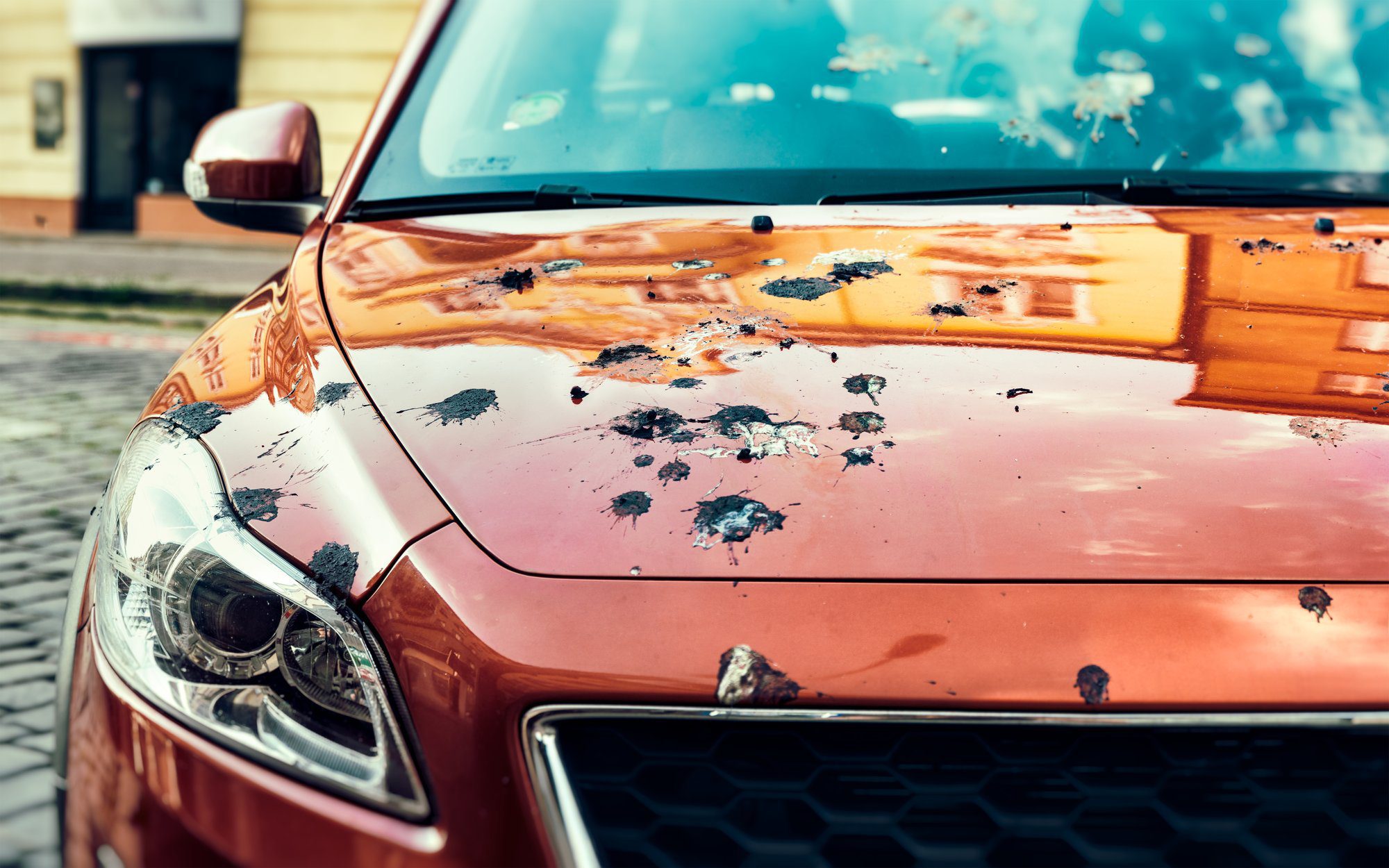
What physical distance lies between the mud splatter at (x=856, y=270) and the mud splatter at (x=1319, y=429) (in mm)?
535

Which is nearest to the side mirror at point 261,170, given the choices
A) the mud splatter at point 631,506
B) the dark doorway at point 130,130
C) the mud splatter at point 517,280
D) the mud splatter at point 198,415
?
the mud splatter at point 517,280

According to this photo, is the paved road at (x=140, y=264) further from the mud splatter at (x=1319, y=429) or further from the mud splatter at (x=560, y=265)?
the mud splatter at (x=1319, y=429)

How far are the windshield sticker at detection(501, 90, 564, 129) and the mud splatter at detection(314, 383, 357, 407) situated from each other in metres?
0.91

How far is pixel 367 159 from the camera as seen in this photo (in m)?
2.12

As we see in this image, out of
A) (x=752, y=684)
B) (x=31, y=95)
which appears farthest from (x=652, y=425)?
(x=31, y=95)

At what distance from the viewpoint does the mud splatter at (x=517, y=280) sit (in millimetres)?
1612

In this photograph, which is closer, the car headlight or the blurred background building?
the car headlight

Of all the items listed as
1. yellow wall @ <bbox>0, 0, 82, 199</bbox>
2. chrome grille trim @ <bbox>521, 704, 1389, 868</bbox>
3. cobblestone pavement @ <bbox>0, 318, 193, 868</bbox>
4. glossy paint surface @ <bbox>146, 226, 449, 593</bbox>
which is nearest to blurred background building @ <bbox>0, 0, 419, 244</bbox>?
yellow wall @ <bbox>0, 0, 82, 199</bbox>

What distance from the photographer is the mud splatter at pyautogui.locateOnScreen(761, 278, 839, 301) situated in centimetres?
154

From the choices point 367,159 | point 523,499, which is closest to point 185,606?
point 523,499

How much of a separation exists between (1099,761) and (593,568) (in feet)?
1.49

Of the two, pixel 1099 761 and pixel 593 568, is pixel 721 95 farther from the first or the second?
pixel 1099 761

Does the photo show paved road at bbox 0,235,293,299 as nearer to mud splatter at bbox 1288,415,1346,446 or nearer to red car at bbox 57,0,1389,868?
red car at bbox 57,0,1389,868

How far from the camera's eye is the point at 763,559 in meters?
1.10
